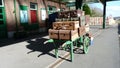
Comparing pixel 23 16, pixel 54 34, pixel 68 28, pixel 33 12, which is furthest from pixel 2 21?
pixel 68 28

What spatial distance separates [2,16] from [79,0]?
8.77 metres

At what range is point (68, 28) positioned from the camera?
7.63m

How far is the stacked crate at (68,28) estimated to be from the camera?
289 inches

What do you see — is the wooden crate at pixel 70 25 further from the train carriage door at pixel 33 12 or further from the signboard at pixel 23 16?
the train carriage door at pixel 33 12

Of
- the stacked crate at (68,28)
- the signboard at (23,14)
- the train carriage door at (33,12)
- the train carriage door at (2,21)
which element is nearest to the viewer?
the stacked crate at (68,28)

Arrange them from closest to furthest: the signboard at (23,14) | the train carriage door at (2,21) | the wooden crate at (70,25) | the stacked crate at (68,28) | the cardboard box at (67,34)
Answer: the cardboard box at (67,34) < the stacked crate at (68,28) < the wooden crate at (70,25) < the train carriage door at (2,21) < the signboard at (23,14)

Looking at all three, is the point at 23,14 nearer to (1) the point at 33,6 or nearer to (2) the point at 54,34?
(1) the point at 33,6

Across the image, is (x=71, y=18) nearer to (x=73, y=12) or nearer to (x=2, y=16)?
(x=73, y=12)

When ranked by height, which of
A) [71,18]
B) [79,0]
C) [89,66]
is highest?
[79,0]

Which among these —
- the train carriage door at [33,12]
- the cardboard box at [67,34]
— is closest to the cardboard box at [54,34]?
the cardboard box at [67,34]

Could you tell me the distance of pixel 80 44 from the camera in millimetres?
9414

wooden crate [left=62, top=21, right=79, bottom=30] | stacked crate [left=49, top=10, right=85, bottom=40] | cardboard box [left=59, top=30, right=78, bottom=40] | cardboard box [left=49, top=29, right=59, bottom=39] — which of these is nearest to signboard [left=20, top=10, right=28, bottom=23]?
stacked crate [left=49, top=10, right=85, bottom=40]

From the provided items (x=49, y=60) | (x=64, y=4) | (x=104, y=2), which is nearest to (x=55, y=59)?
(x=49, y=60)

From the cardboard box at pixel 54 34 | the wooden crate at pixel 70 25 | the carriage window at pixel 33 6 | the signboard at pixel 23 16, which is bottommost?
the cardboard box at pixel 54 34
